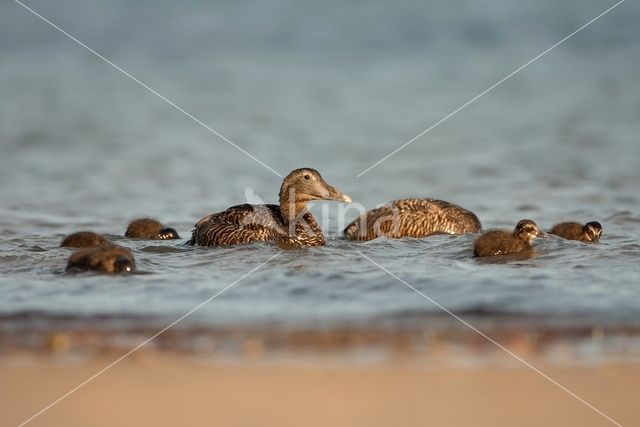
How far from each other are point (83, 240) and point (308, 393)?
470 cm

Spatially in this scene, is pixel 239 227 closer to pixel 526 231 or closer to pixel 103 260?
pixel 103 260

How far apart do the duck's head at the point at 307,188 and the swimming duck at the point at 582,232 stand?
7.46 feet

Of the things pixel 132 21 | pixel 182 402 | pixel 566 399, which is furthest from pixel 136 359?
pixel 132 21

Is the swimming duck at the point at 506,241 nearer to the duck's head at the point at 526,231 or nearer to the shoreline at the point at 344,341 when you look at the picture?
the duck's head at the point at 526,231

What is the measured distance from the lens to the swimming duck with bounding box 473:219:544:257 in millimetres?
9812

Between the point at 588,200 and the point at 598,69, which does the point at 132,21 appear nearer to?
the point at 598,69

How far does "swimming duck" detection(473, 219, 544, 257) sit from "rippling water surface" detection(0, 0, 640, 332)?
0.68ft

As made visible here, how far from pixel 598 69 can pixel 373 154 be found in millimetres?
7542

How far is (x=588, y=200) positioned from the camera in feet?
42.9
